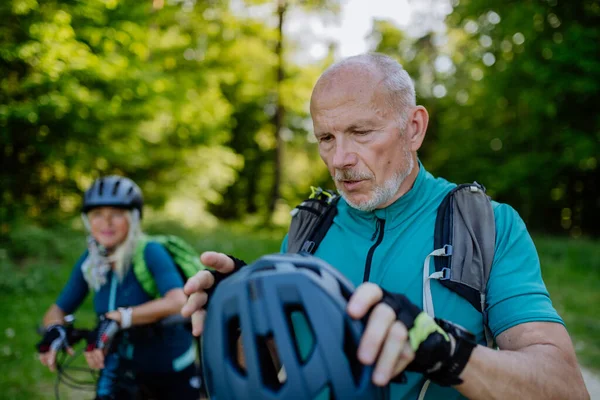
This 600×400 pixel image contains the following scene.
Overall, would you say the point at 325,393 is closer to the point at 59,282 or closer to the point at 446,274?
the point at 446,274

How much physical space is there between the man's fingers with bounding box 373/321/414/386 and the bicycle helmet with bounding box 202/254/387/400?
0.05 m

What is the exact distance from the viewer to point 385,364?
1128 millimetres

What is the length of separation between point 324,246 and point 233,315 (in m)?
0.92

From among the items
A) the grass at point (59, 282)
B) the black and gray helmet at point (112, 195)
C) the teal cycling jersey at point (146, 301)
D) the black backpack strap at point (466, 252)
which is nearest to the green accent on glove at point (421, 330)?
the black backpack strap at point (466, 252)

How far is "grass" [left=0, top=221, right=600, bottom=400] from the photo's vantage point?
250 inches

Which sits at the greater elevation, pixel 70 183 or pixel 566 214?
pixel 70 183

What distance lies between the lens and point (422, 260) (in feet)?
6.07

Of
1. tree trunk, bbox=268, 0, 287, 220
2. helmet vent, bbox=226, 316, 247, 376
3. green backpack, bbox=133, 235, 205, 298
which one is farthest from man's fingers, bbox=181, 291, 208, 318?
tree trunk, bbox=268, 0, 287, 220

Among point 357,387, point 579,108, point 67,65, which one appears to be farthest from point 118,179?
point 579,108

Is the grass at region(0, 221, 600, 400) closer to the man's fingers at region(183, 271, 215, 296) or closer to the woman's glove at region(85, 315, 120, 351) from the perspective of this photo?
the woman's glove at region(85, 315, 120, 351)

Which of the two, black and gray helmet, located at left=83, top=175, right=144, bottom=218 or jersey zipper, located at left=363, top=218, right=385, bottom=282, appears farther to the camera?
black and gray helmet, located at left=83, top=175, right=144, bottom=218

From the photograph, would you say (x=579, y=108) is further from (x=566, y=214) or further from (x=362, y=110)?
(x=362, y=110)

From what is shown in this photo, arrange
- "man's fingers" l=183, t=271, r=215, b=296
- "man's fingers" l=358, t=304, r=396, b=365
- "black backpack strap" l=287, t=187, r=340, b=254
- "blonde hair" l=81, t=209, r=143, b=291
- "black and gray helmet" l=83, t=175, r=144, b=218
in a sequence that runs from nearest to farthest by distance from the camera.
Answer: "man's fingers" l=358, t=304, r=396, b=365
"man's fingers" l=183, t=271, r=215, b=296
"black backpack strap" l=287, t=187, r=340, b=254
"blonde hair" l=81, t=209, r=143, b=291
"black and gray helmet" l=83, t=175, r=144, b=218

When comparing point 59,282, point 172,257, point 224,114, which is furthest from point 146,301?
point 224,114
